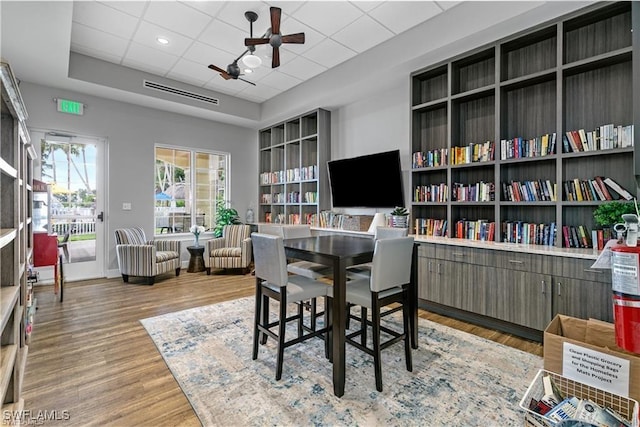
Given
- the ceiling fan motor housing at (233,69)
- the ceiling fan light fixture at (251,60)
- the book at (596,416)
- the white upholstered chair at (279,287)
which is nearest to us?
the book at (596,416)

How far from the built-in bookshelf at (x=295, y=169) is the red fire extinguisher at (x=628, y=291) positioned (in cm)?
432

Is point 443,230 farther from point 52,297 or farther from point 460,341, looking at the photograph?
point 52,297

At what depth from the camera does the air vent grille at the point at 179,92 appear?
4839 mm

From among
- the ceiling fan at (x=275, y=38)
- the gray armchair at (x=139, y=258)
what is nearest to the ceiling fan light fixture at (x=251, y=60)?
the ceiling fan at (x=275, y=38)

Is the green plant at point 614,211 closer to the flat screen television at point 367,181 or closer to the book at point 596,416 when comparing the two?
the book at point 596,416

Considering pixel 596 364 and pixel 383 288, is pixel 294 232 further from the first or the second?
pixel 596 364

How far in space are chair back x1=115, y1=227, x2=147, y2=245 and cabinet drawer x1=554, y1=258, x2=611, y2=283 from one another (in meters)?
5.58

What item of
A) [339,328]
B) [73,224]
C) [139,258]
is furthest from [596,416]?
[73,224]

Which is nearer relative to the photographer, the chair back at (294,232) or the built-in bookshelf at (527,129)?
the built-in bookshelf at (527,129)

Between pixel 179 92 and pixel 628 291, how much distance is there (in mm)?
5771

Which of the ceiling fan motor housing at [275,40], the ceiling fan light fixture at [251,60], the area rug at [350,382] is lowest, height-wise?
the area rug at [350,382]

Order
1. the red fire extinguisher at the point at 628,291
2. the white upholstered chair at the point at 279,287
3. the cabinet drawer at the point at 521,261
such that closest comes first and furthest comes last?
the red fire extinguisher at the point at 628,291, the white upholstered chair at the point at 279,287, the cabinet drawer at the point at 521,261

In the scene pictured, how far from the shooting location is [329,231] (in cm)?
479

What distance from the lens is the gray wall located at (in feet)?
14.9
